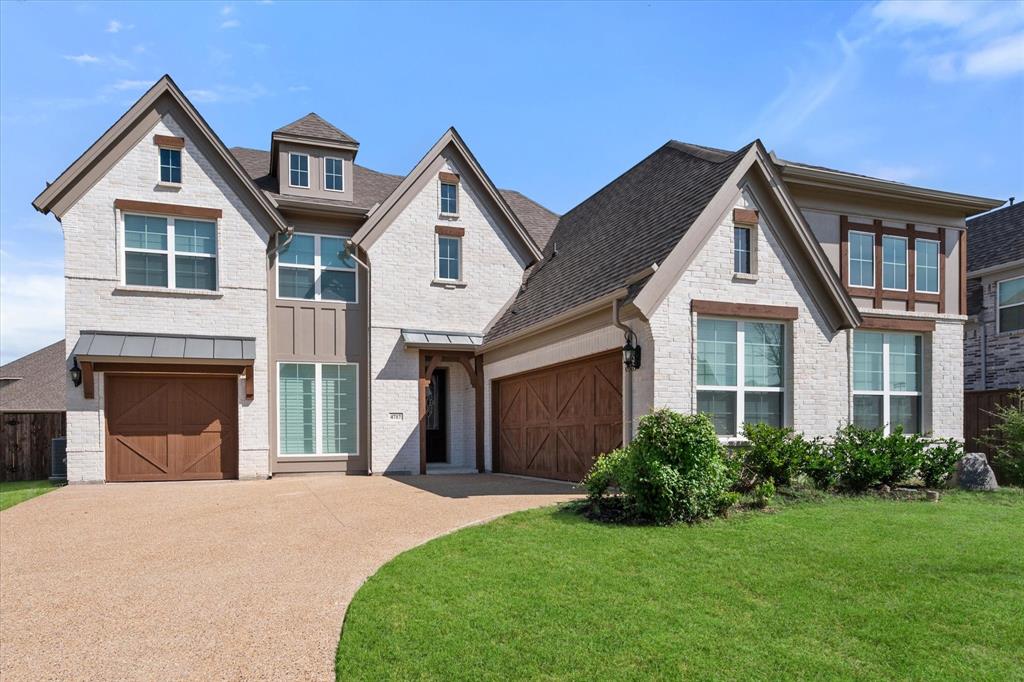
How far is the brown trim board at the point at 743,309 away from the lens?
11.7 meters

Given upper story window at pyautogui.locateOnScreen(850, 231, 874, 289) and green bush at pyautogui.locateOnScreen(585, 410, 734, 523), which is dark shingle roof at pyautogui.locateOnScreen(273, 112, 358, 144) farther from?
green bush at pyautogui.locateOnScreen(585, 410, 734, 523)

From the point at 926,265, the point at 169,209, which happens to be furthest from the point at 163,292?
the point at 926,265

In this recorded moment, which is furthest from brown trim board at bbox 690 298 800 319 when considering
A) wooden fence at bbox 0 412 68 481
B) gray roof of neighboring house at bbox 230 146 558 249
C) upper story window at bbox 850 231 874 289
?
wooden fence at bbox 0 412 68 481

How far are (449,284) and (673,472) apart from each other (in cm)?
1071

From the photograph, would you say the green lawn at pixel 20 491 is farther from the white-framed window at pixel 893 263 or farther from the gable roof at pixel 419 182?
the white-framed window at pixel 893 263

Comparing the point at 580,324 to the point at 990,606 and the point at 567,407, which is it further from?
the point at 990,606

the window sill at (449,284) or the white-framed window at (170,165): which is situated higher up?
the white-framed window at (170,165)

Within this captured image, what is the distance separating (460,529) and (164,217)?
1189cm

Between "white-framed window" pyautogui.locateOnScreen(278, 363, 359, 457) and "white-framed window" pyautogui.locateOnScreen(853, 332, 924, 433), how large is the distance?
38.3 feet

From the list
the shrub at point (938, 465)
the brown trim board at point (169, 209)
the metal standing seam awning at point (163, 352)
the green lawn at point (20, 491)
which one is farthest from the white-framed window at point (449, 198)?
the shrub at point (938, 465)

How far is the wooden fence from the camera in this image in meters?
18.2

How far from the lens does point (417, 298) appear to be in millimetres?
18125

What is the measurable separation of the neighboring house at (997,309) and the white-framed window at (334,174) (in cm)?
1813

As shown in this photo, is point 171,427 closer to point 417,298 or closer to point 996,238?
point 417,298
